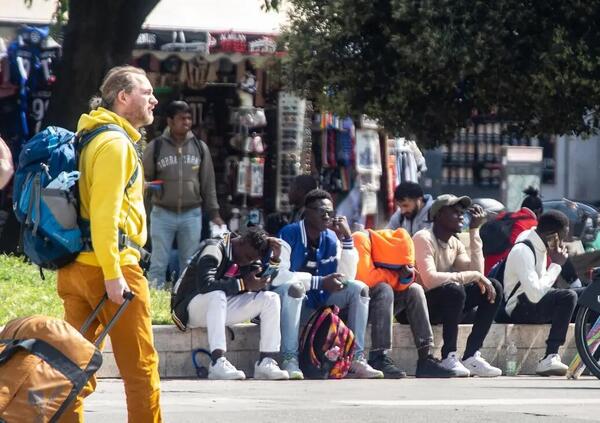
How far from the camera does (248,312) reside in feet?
38.2

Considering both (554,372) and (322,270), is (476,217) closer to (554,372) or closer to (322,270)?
(554,372)

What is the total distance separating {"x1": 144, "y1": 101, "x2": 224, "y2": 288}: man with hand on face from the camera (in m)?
15.4

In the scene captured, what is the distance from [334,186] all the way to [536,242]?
251 inches

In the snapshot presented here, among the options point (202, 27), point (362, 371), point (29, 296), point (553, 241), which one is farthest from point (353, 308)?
point (202, 27)

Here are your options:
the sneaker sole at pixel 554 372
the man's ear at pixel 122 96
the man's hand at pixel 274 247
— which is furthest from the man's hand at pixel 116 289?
the sneaker sole at pixel 554 372

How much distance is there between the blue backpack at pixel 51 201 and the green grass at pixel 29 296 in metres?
4.73

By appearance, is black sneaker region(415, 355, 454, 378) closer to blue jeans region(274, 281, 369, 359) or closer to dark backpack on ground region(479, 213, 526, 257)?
blue jeans region(274, 281, 369, 359)

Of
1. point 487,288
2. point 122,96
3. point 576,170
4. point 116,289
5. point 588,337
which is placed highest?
point 122,96

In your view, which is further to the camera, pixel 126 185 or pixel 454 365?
pixel 454 365

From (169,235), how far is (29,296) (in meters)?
2.89

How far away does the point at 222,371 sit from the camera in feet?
37.3

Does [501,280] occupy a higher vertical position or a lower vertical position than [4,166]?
lower

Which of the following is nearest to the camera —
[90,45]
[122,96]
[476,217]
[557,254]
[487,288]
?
[122,96]

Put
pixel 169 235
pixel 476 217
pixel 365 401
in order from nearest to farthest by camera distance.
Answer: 1. pixel 365 401
2. pixel 476 217
3. pixel 169 235
